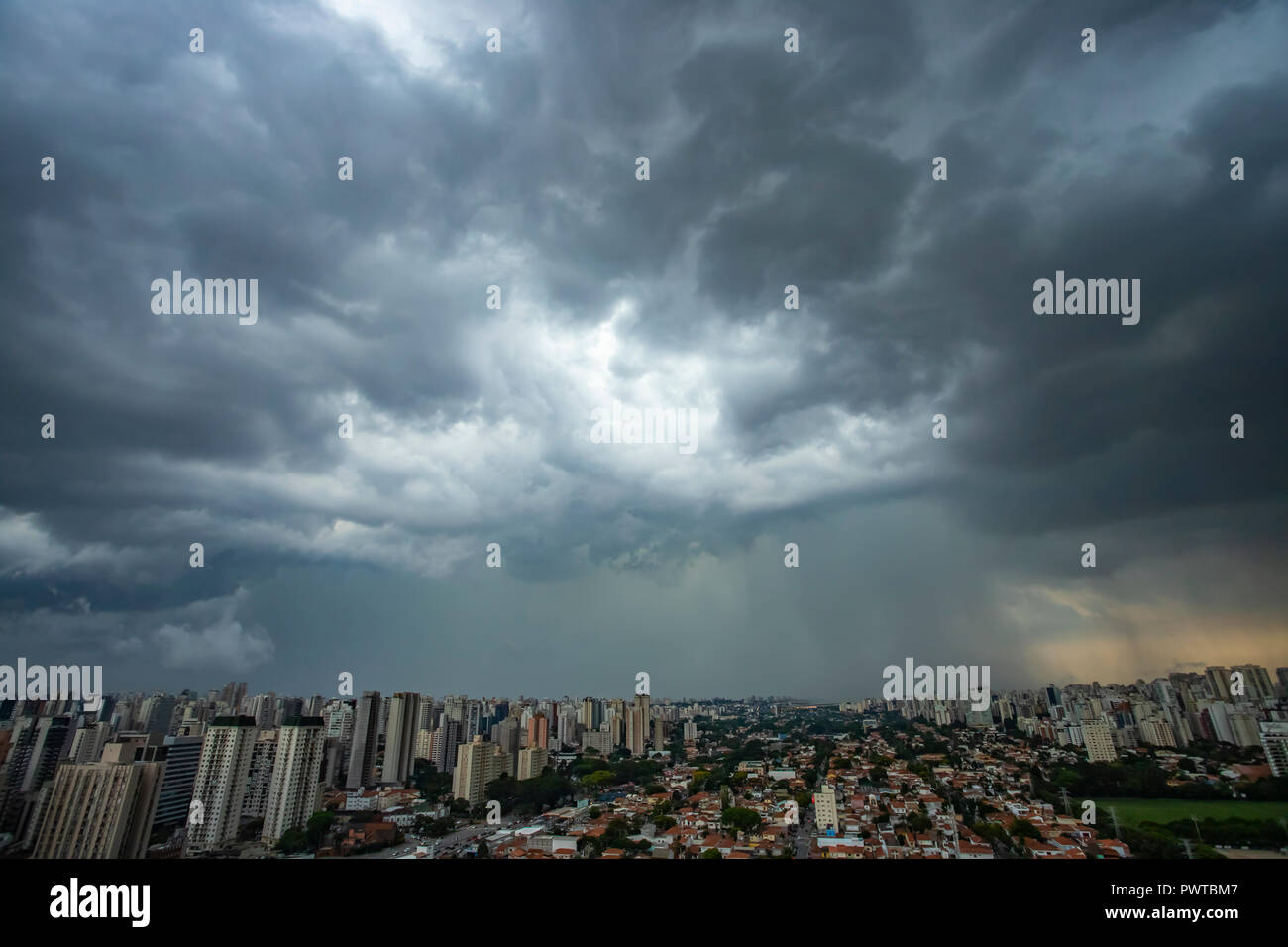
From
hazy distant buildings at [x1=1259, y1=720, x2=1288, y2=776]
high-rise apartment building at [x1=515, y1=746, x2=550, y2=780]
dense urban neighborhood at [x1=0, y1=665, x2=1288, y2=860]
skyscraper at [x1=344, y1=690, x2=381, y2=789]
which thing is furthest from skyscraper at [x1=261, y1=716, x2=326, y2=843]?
hazy distant buildings at [x1=1259, y1=720, x2=1288, y2=776]

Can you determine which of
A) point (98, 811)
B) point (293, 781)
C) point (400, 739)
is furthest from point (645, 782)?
point (98, 811)

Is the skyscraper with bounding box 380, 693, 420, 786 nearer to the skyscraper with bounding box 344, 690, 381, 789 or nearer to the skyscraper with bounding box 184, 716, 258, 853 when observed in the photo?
the skyscraper with bounding box 344, 690, 381, 789

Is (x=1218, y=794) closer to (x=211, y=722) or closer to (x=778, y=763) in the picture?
(x=778, y=763)

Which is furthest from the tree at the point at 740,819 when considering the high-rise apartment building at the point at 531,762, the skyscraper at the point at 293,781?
the skyscraper at the point at 293,781

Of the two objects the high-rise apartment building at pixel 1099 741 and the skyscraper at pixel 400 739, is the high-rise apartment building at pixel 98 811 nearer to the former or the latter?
the skyscraper at pixel 400 739
